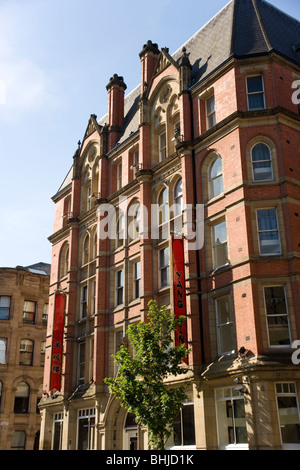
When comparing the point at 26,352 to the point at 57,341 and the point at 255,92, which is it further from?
the point at 255,92

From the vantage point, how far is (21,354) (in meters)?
46.7

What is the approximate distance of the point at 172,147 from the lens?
29.9 metres

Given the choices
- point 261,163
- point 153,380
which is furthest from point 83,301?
point 261,163

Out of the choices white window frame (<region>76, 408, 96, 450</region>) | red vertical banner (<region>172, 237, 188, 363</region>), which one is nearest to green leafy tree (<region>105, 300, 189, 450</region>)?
red vertical banner (<region>172, 237, 188, 363</region>)

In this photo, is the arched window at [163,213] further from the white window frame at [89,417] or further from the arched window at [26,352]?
the arched window at [26,352]

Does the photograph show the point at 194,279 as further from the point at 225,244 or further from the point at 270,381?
the point at 270,381

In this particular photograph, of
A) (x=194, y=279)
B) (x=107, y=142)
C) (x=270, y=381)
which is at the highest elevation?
(x=107, y=142)

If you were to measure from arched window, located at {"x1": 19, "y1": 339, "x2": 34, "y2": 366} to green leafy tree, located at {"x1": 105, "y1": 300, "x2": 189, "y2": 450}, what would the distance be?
25770mm

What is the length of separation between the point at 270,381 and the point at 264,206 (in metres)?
7.71

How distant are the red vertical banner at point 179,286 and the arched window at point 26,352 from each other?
1051 inches

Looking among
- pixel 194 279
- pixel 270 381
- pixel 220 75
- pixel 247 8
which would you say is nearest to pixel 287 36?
pixel 247 8

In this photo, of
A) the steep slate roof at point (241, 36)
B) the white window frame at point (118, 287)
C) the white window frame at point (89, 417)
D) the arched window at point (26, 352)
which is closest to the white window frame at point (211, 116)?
the steep slate roof at point (241, 36)

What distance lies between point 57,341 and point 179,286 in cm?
1304

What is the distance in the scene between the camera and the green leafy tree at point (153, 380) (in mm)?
20672
